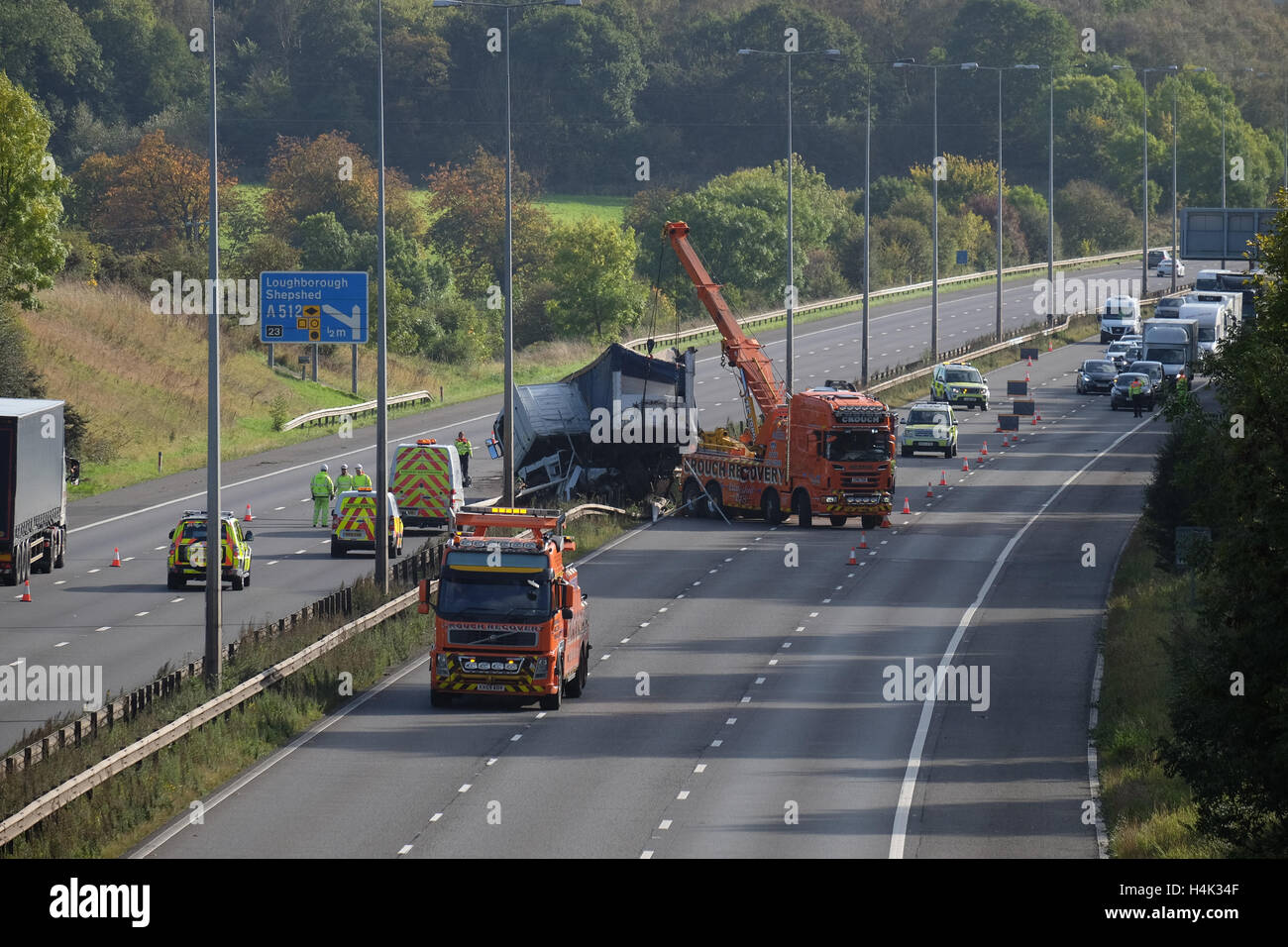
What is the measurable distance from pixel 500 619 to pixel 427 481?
21.3 metres

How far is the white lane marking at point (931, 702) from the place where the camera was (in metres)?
23.5

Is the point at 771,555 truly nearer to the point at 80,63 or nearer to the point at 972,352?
the point at 972,352

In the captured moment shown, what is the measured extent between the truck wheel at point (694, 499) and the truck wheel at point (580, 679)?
22.7 metres

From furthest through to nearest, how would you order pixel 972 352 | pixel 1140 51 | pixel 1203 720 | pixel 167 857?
1. pixel 1140 51
2. pixel 972 352
3. pixel 167 857
4. pixel 1203 720

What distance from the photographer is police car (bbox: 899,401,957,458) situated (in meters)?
66.4

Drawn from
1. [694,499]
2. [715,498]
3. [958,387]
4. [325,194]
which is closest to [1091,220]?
[325,194]

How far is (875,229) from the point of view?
134 m

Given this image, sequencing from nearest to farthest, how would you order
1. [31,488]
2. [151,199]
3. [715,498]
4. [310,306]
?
[31,488] → [715,498] → [310,306] → [151,199]

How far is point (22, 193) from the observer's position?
67.5 metres

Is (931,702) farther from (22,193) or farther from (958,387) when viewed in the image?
(958,387)

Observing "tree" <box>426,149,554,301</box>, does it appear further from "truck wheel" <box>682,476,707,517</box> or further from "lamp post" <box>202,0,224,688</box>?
"lamp post" <box>202,0,224,688</box>

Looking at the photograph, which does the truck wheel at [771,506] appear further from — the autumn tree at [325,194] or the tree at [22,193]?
the autumn tree at [325,194]

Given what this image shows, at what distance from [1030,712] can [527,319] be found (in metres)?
80.0

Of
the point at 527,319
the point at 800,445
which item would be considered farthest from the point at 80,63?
the point at 800,445
